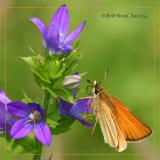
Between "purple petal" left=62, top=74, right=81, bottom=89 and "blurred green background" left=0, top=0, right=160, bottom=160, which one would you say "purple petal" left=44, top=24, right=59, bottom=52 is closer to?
"purple petal" left=62, top=74, right=81, bottom=89

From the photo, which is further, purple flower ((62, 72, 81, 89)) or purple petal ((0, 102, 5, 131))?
purple petal ((0, 102, 5, 131))

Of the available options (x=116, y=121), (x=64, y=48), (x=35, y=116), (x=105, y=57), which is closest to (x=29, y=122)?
(x=35, y=116)

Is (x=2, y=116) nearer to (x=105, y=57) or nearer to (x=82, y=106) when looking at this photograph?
(x=82, y=106)

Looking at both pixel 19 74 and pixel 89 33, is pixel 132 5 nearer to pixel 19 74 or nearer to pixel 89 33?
pixel 89 33

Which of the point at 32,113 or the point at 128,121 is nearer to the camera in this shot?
the point at 32,113

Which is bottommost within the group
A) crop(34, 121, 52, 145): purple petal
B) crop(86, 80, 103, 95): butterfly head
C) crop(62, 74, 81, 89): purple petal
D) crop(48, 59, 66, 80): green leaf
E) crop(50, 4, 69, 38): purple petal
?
crop(34, 121, 52, 145): purple petal

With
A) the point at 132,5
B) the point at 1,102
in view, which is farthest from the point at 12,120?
the point at 132,5

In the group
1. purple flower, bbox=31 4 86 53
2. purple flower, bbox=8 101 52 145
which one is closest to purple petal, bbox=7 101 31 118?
purple flower, bbox=8 101 52 145
